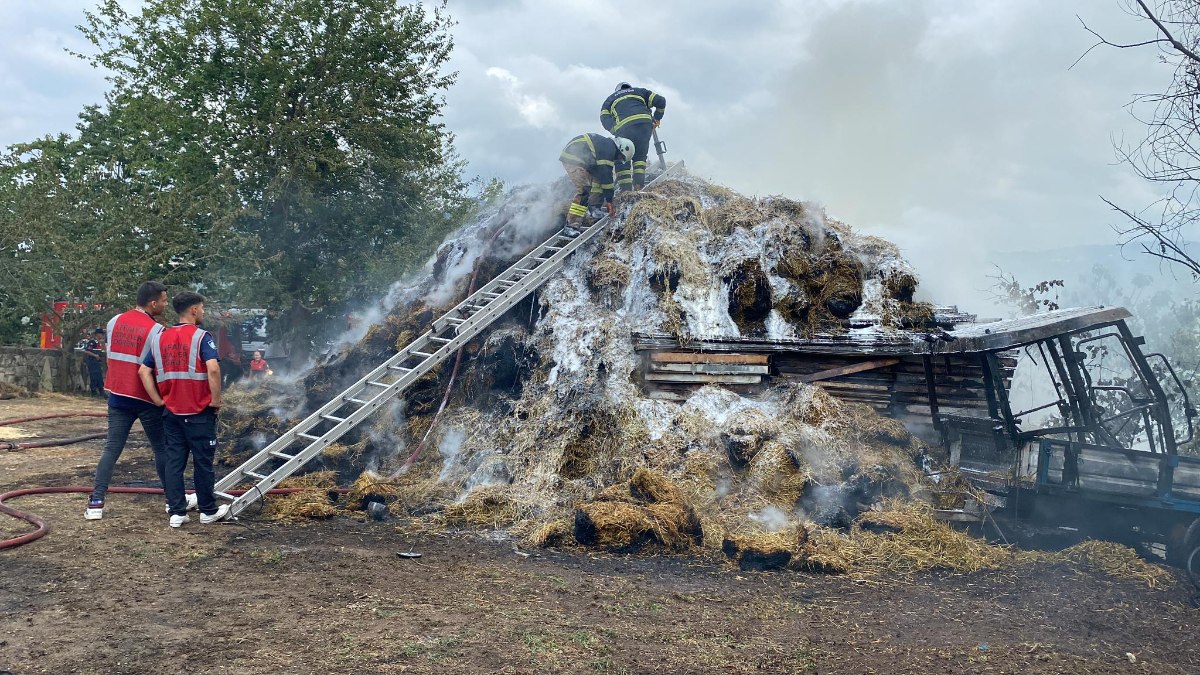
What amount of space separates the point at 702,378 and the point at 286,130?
1424cm

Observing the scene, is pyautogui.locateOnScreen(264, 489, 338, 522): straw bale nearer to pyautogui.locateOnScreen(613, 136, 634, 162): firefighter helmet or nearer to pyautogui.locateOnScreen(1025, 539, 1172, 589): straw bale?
pyautogui.locateOnScreen(613, 136, 634, 162): firefighter helmet

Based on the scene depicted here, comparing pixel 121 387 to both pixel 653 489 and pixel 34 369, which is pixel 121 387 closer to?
pixel 653 489

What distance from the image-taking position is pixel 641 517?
21.5 feet

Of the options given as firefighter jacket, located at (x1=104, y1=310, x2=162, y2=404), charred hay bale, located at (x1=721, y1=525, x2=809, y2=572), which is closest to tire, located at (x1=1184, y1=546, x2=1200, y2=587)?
charred hay bale, located at (x1=721, y1=525, x2=809, y2=572)

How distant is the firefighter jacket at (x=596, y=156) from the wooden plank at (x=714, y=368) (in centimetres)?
303

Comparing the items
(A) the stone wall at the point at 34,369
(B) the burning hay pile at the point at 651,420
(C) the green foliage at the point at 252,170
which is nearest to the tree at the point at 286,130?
(C) the green foliage at the point at 252,170

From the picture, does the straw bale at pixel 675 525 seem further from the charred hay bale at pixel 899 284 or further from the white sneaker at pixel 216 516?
the charred hay bale at pixel 899 284

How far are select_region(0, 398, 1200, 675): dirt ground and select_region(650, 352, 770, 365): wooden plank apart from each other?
8.51 ft

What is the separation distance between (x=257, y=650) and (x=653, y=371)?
17.1 feet

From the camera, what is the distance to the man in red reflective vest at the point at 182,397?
6.10 metres

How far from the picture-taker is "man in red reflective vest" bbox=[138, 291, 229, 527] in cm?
610

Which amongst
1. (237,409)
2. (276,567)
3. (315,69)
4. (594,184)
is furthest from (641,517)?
(315,69)

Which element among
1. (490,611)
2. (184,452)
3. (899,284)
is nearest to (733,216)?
(899,284)

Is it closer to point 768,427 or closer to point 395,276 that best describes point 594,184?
point 768,427
